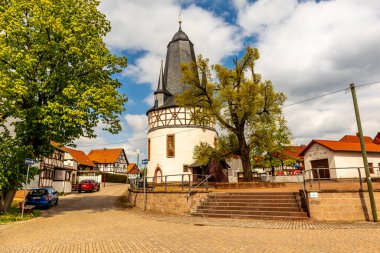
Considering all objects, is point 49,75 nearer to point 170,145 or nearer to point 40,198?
point 40,198

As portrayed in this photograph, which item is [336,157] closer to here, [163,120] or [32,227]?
[163,120]

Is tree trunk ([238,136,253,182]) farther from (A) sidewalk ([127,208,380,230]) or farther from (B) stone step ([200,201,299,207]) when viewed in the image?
(A) sidewalk ([127,208,380,230])

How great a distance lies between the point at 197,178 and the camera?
32.8 m

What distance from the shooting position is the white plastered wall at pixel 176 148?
3309 centimetres

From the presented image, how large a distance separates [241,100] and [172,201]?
9.67 metres

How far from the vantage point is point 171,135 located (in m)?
33.8

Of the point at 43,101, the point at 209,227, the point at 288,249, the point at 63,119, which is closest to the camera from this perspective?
the point at 288,249

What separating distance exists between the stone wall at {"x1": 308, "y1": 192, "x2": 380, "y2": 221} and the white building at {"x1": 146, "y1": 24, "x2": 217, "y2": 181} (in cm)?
2050

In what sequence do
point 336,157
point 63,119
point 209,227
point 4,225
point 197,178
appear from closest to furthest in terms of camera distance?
point 209,227 < point 4,225 < point 63,119 < point 336,157 < point 197,178

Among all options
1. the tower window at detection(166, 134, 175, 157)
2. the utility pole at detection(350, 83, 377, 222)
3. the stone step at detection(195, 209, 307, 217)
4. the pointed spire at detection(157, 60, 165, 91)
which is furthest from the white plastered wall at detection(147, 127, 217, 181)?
the utility pole at detection(350, 83, 377, 222)

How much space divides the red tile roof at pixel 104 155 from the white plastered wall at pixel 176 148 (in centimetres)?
4051

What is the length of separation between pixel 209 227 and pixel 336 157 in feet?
84.6

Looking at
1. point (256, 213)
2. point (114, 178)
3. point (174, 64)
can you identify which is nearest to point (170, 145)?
point (174, 64)

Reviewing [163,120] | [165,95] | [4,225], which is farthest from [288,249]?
[165,95]
